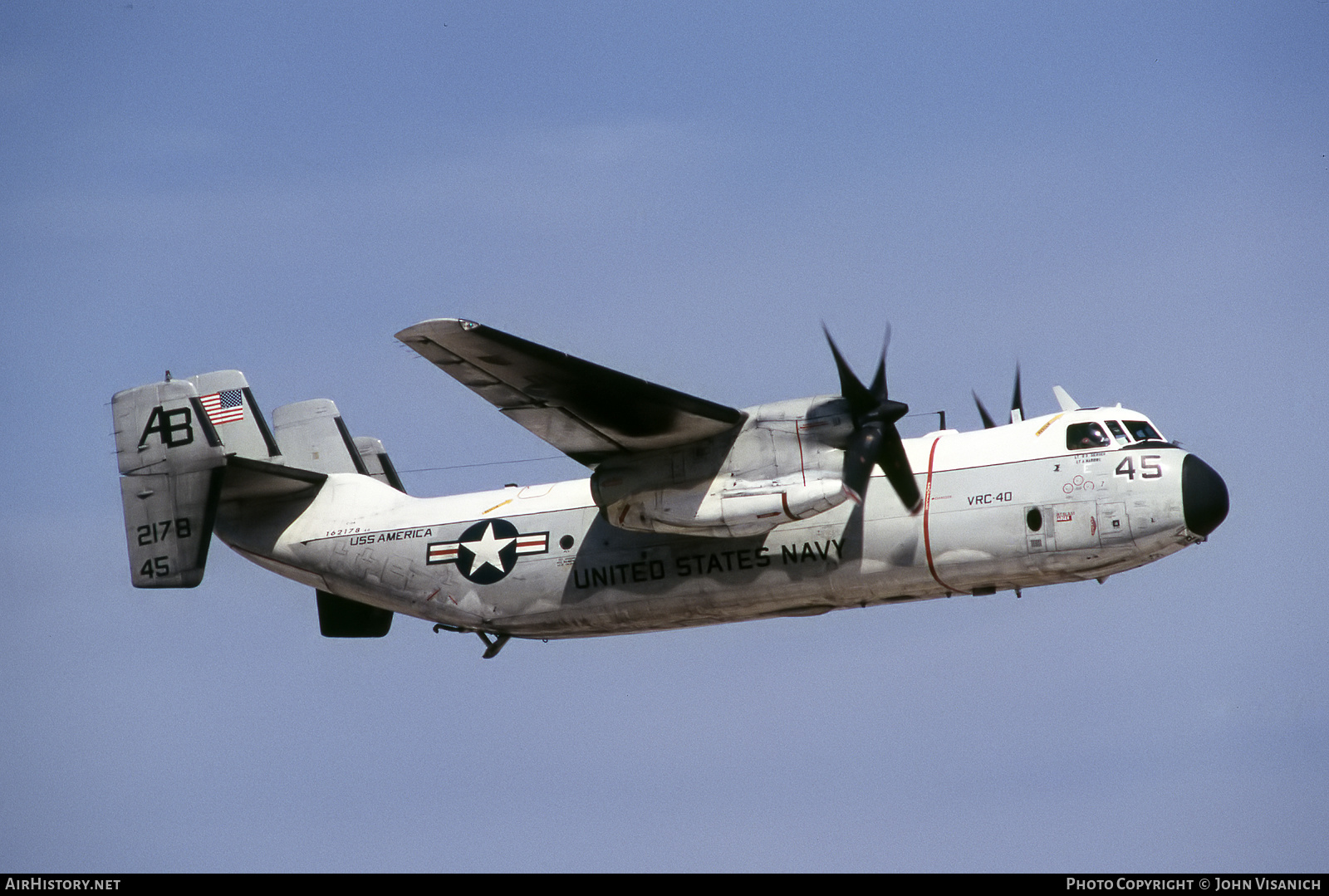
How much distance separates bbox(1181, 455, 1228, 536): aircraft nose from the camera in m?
25.8

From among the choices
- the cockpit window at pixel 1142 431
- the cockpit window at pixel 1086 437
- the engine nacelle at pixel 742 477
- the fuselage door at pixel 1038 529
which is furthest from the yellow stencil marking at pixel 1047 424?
the engine nacelle at pixel 742 477

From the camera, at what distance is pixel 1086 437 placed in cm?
2670

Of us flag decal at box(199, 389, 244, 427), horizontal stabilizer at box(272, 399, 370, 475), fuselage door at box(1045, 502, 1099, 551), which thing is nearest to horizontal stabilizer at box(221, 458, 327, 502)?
horizontal stabilizer at box(272, 399, 370, 475)

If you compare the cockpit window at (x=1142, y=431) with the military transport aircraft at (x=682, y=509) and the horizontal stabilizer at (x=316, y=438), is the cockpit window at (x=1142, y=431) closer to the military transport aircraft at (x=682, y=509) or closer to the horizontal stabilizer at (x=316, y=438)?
the military transport aircraft at (x=682, y=509)

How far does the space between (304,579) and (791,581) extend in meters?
9.21

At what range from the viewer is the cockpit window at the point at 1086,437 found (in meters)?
26.6

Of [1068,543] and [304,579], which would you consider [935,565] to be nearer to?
[1068,543]

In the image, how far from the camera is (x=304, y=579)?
31.8 m

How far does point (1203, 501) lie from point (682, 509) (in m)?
7.50

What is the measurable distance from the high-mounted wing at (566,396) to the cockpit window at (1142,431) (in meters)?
5.73

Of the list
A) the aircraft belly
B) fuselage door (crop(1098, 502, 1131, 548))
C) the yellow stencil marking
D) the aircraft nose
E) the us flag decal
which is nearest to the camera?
the aircraft nose

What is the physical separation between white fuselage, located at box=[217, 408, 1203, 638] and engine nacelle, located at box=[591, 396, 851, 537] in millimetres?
1160

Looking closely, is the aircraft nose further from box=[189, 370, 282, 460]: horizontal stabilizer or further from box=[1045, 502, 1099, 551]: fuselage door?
box=[189, 370, 282, 460]: horizontal stabilizer
